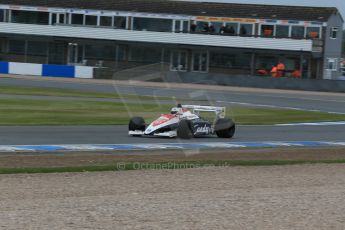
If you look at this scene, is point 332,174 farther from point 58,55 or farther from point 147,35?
point 58,55

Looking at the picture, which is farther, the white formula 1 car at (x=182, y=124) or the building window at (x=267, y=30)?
the building window at (x=267, y=30)

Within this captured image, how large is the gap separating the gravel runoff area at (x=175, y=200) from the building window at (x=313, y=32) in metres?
46.2

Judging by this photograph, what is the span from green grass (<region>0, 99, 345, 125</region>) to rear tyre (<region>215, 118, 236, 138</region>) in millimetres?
1326

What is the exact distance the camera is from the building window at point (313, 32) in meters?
57.7

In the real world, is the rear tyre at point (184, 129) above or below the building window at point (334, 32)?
below

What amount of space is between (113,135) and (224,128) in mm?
2673

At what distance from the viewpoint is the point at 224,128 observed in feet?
60.8

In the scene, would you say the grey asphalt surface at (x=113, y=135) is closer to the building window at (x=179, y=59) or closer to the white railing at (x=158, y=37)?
the white railing at (x=158, y=37)

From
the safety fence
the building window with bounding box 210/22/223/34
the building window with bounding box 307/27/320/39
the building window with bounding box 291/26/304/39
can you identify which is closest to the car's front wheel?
the safety fence


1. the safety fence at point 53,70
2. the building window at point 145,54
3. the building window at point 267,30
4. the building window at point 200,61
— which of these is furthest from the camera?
the building window at point 145,54

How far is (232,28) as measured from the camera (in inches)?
2355

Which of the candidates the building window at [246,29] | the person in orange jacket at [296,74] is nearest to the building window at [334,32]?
the person in orange jacket at [296,74]

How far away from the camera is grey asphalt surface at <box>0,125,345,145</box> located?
16509mm

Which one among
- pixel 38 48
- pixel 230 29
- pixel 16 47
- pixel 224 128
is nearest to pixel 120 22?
pixel 38 48
